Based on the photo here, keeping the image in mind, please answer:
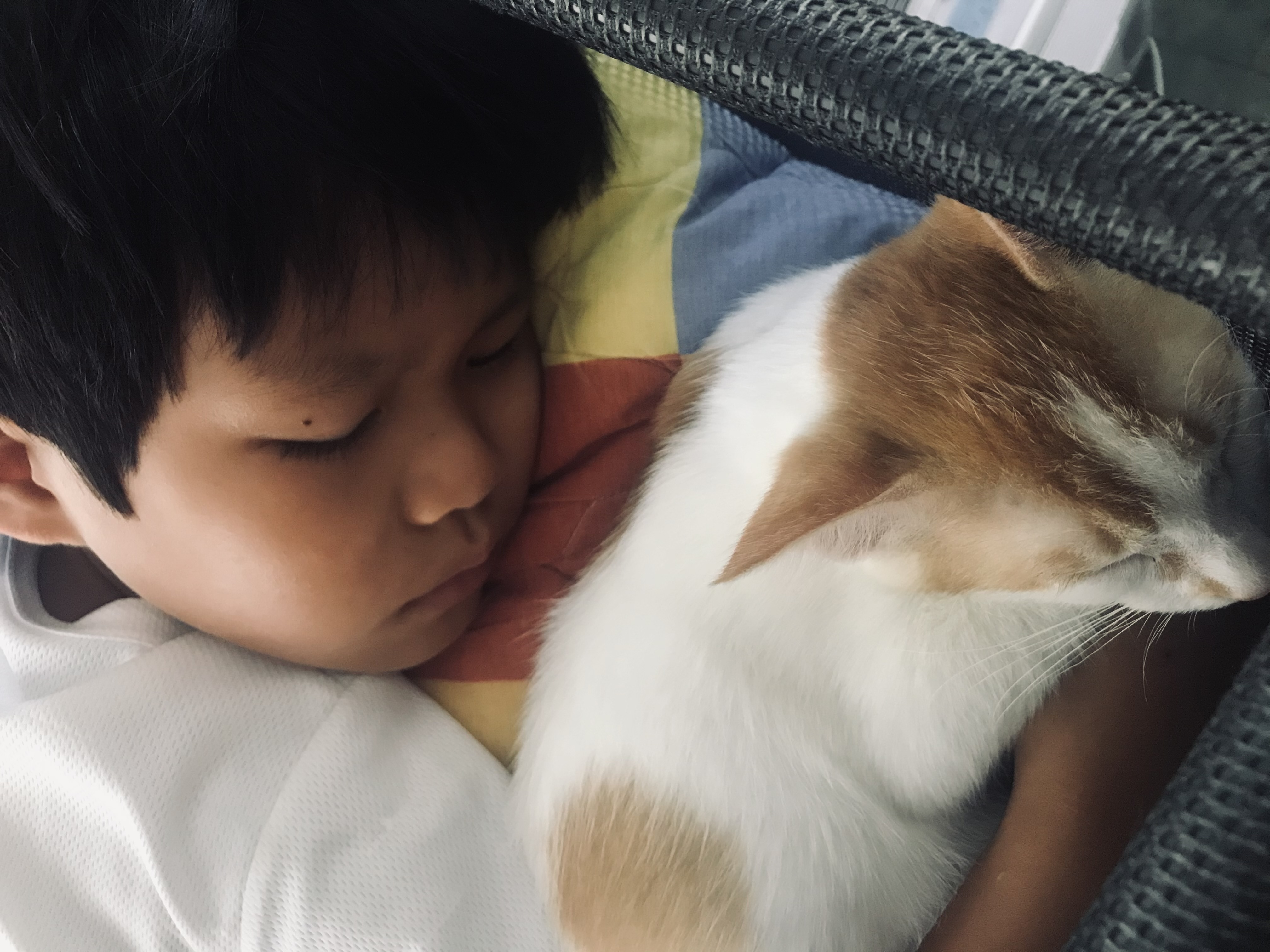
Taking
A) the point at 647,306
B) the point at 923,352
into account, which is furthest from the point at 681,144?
the point at 923,352

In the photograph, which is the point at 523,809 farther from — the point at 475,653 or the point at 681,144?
the point at 681,144

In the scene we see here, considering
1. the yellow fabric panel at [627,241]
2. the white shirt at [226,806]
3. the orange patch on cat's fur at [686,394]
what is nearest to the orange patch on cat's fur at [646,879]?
the white shirt at [226,806]

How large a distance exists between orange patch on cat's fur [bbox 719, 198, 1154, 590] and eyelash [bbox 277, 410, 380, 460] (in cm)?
37

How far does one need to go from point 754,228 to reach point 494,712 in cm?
65

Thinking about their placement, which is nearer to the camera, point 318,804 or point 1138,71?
point 318,804

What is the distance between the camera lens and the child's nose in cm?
81

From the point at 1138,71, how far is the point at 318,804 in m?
1.24

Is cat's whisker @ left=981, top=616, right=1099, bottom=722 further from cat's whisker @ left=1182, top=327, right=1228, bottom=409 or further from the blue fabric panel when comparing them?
the blue fabric panel

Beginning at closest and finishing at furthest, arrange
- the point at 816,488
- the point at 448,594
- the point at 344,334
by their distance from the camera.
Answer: the point at 816,488 → the point at 344,334 → the point at 448,594

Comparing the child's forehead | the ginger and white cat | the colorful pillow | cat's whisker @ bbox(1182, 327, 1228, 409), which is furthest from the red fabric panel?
cat's whisker @ bbox(1182, 327, 1228, 409)

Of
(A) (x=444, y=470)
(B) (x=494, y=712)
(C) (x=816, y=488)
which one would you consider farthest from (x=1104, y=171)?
(B) (x=494, y=712)

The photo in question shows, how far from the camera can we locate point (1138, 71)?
3.37ft

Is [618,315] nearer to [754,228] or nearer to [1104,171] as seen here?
[754,228]

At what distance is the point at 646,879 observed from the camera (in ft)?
2.50
